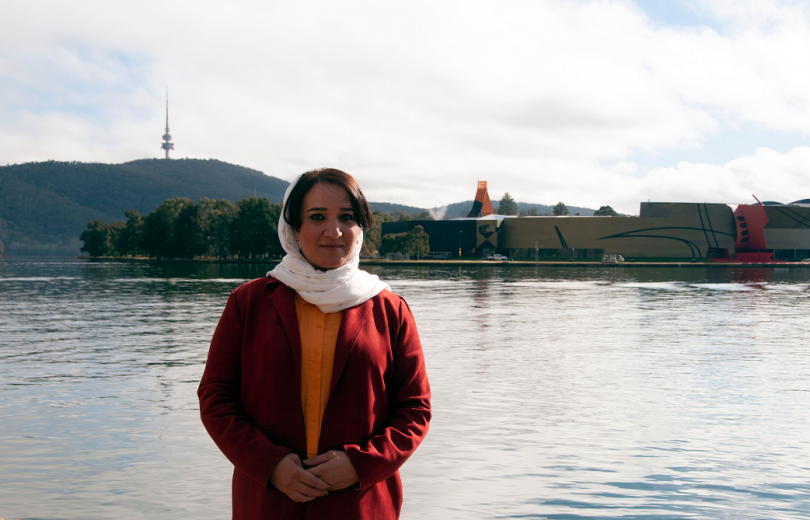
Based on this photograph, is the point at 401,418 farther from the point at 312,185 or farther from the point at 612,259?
the point at 612,259

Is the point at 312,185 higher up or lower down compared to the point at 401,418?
higher up

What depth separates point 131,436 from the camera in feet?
26.8

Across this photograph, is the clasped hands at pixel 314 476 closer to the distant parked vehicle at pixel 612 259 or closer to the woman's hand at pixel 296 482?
the woman's hand at pixel 296 482

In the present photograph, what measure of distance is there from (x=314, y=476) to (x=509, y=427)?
21.6ft

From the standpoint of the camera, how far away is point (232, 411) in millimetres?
2604

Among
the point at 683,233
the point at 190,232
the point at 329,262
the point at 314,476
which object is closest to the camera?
the point at 314,476

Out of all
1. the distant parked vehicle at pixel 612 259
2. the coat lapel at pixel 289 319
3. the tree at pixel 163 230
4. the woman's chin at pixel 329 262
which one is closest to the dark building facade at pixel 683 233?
the distant parked vehicle at pixel 612 259

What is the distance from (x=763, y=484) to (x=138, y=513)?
5848 mm

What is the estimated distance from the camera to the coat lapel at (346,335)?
256 centimetres

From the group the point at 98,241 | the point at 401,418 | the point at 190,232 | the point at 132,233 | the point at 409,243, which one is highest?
the point at 132,233

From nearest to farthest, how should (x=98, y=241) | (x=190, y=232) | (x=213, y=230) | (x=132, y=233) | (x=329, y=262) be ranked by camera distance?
(x=329, y=262) < (x=190, y=232) < (x=213, y=230) < (x=132, y=233) < (x=98, y=241)

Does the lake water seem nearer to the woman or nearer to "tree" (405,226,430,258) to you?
the woman

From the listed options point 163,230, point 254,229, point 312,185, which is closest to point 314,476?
point 312,185

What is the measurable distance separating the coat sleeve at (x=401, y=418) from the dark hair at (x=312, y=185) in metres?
0.46
